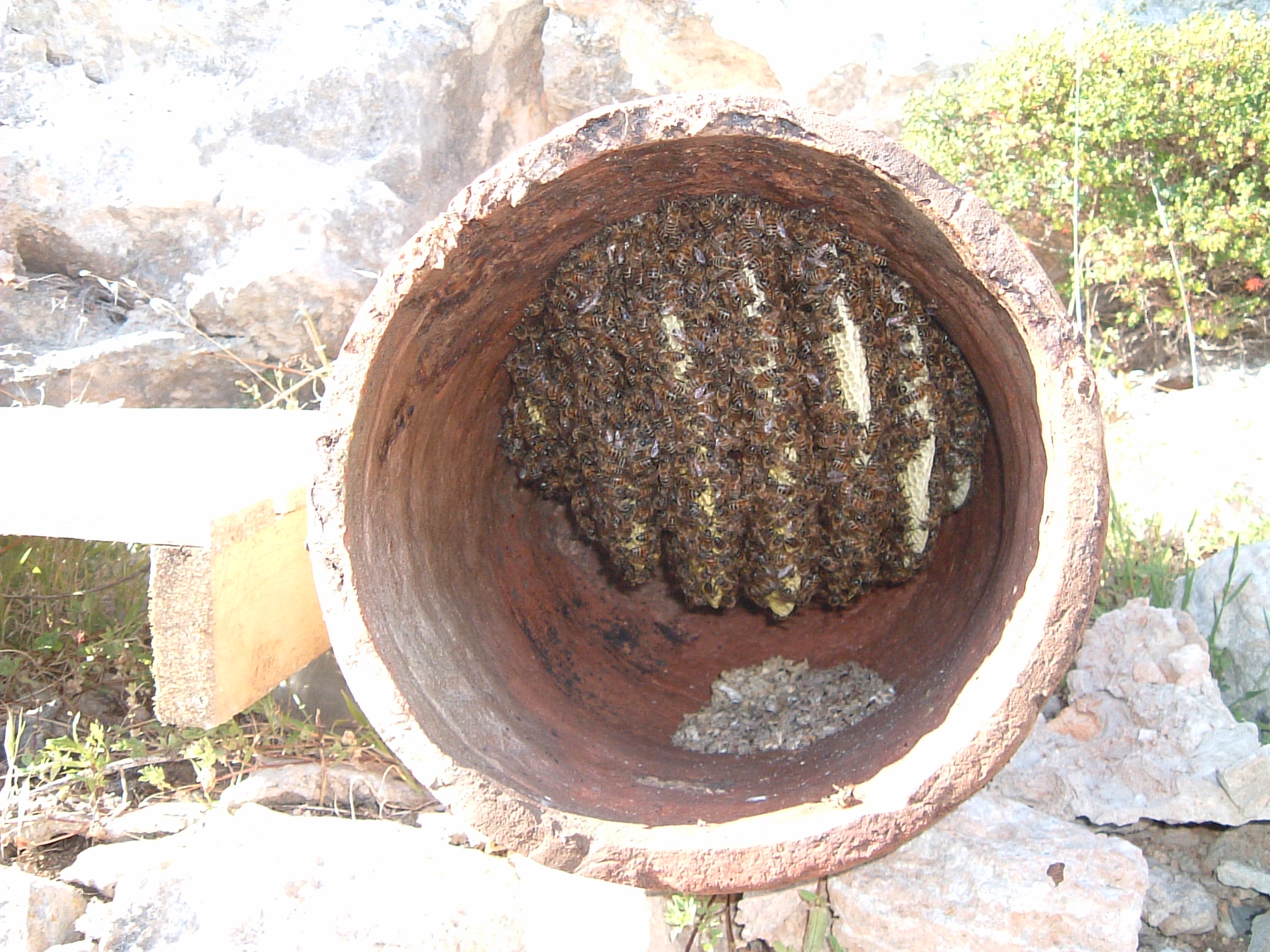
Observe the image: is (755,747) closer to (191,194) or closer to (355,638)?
(355,638)

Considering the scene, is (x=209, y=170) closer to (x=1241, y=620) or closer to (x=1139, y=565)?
(x=1139, y=565)

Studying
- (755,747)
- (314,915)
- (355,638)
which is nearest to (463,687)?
(355,638)

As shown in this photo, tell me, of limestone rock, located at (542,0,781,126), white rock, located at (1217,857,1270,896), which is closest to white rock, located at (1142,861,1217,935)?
white rock, located at (1217,857,1270,896)

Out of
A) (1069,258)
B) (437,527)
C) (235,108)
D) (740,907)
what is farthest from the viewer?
(1069,258)

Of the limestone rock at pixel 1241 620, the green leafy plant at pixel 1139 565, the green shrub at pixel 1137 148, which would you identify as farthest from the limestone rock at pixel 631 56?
the limestone rock at pixel 1241 620

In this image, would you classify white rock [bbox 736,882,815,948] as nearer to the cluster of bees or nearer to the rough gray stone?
the rough gray stone

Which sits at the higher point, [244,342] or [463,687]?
[244,342]
